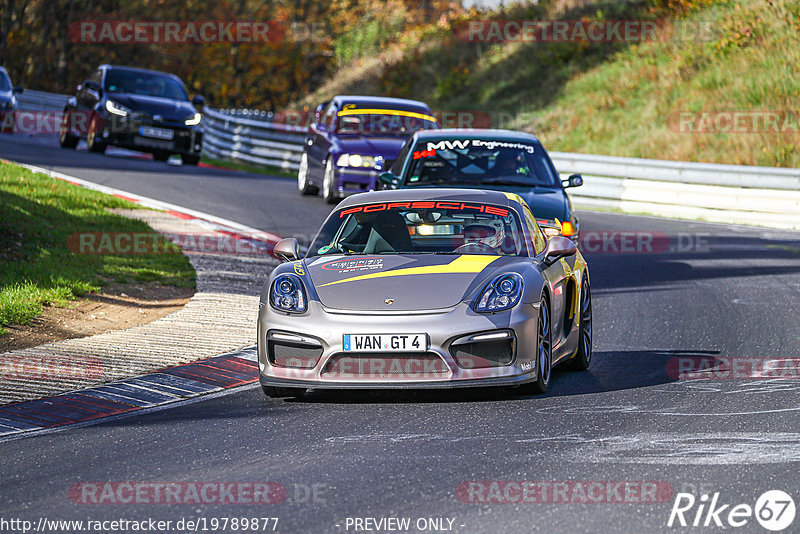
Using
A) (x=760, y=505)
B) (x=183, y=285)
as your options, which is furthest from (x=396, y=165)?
(x=760, y=505)

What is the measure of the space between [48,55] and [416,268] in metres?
45.1

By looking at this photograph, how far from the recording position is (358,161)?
20.5 m

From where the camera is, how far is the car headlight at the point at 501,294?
788 centimetres

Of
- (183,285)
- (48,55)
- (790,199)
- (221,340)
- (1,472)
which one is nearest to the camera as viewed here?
(1,472)

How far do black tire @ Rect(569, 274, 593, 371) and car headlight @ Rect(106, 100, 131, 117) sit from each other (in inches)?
700

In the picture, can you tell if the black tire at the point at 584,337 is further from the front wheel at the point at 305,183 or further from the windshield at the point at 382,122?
the front wheel at the point at 305,183

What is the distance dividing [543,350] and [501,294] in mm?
509

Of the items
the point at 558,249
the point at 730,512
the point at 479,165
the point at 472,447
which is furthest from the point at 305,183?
the point at 730,512

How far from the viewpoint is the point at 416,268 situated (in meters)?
8.27

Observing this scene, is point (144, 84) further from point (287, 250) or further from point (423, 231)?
point (287, 250)

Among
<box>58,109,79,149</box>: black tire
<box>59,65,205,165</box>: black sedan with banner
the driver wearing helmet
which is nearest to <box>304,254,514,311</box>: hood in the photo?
the driver wearing helmet

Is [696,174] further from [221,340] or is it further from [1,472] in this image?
[1,472]

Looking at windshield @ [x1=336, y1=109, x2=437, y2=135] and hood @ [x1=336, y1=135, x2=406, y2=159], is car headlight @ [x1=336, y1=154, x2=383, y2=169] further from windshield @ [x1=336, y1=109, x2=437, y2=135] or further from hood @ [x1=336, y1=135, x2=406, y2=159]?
windshield @ [x1=336, y1=109, x2=437, y2=135]

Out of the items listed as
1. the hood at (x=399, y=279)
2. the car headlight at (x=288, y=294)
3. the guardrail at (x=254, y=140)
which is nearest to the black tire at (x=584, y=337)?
the hood at (x=399, y=279)
